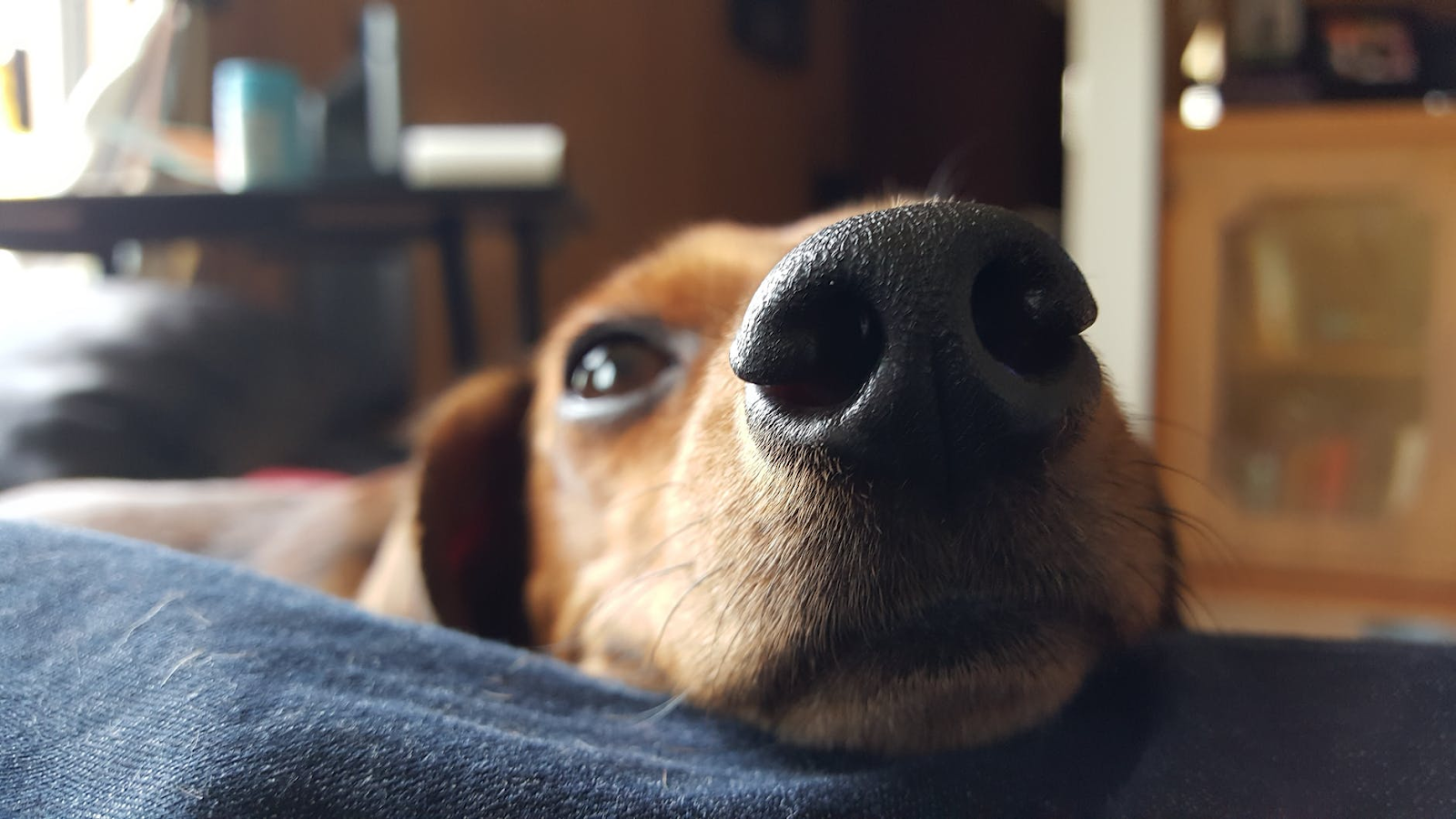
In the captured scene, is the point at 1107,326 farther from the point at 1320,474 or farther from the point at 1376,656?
the point at 1376,656

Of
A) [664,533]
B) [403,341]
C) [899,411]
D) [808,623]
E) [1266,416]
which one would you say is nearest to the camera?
[899,411]

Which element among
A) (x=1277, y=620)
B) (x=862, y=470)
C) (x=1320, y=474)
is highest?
(x=862, y=470)

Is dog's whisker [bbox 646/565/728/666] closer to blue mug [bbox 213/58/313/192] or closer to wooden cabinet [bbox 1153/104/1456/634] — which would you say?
wooden cabinet [bbox 1153/104/1456/634]

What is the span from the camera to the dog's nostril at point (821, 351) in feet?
1.82

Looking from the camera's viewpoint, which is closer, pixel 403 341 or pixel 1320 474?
pixel 1320 474

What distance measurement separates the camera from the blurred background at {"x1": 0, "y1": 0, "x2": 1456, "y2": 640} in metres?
2.48

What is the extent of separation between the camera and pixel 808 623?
0.65m

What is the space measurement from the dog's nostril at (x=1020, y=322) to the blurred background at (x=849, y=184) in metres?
1.82

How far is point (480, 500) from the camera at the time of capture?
1312 millimetres

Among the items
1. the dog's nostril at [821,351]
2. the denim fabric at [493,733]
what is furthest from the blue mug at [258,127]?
the dog's nostril at [821,351]

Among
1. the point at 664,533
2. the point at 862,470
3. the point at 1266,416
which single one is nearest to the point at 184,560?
the point at 664,533

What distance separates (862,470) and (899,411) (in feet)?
0.19

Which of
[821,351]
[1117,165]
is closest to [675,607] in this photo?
[821,351]

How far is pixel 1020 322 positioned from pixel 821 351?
0.39 ft
